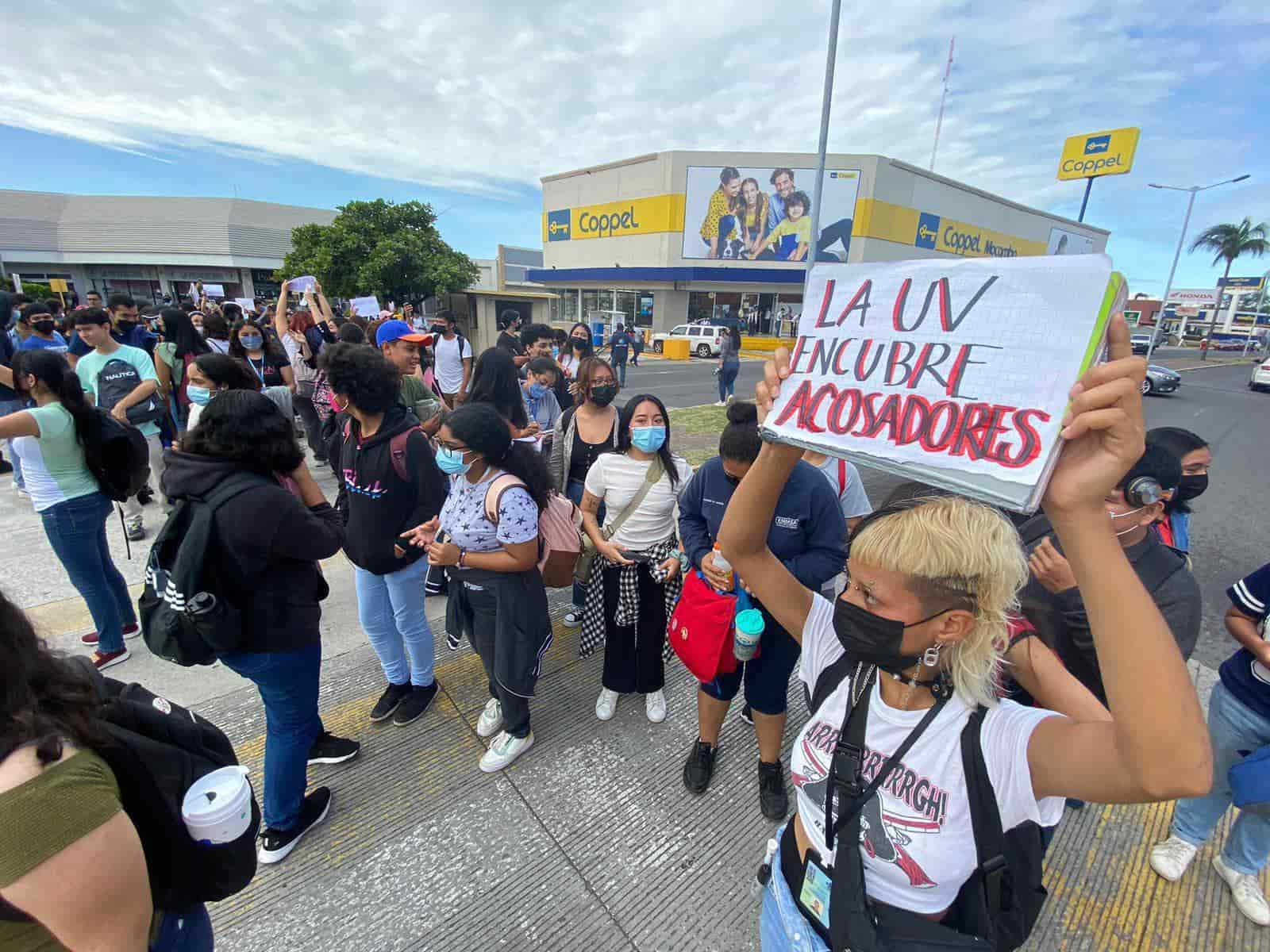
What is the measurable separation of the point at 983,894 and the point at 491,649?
7.21 ft

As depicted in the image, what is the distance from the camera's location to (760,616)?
7.08 feet

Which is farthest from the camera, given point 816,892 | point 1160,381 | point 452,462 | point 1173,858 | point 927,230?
point 927,230

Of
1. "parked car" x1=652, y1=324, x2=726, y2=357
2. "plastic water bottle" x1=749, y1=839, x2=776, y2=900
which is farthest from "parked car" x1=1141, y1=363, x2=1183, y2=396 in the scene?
A: "plastic water bottle" x1=749, y1=839, x2=776, y2=900

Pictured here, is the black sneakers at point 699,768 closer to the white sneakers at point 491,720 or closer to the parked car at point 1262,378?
the white sneakers at point 491,720

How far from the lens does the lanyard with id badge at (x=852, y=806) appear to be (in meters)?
1.22

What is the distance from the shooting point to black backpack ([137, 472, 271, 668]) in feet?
6.14

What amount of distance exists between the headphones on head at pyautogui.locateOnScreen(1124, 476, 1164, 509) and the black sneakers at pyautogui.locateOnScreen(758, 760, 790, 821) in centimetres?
189

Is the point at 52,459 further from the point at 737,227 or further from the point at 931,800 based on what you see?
the point at 737,227

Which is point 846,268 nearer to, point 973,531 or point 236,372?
point 973,531

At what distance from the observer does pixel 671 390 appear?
15.9m

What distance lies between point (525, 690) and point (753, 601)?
47.8 inches

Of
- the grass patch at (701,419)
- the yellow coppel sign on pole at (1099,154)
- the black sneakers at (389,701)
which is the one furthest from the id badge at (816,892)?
the yellow coppel sign on pole at (1099,154)

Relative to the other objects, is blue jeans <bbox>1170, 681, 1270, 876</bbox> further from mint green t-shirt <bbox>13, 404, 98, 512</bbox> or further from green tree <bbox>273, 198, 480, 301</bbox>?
green tree <bbox>273, 198, 480, 301</bbox>

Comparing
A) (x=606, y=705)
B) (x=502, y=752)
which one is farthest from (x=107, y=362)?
(x=606, y=705)
